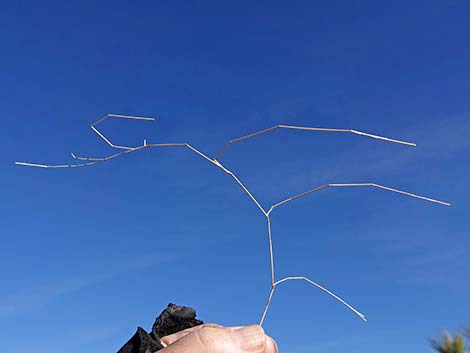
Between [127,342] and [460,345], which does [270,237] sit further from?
[460,345]

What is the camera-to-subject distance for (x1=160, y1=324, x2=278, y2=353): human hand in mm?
1748

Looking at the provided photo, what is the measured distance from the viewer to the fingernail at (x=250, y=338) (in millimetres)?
1833

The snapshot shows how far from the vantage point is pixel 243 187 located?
6.44 ft

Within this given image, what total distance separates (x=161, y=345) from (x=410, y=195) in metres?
0.90

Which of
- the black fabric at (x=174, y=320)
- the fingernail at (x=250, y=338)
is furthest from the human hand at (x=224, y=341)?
the black fabric at (x=174, y=320)

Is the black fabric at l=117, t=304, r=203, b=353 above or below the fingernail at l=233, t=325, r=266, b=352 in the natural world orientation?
above

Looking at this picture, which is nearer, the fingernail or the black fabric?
the fingernail

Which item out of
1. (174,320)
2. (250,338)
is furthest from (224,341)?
(174,320)

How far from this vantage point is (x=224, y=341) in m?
1.81

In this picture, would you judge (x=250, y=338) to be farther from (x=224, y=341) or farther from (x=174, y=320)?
(x=174, y=320)

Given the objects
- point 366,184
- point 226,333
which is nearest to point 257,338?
point 226,333

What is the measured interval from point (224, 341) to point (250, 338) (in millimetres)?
88

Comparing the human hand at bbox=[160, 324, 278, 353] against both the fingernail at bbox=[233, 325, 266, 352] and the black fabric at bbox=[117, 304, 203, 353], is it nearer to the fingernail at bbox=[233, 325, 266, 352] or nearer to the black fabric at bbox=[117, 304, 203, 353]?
the fingernail at bbox=[233, 325, 266, 352]

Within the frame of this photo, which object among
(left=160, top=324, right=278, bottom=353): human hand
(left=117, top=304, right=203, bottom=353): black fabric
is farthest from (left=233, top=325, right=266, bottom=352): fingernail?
(left=117, top=304, right=203, bottom=353): black fabric
